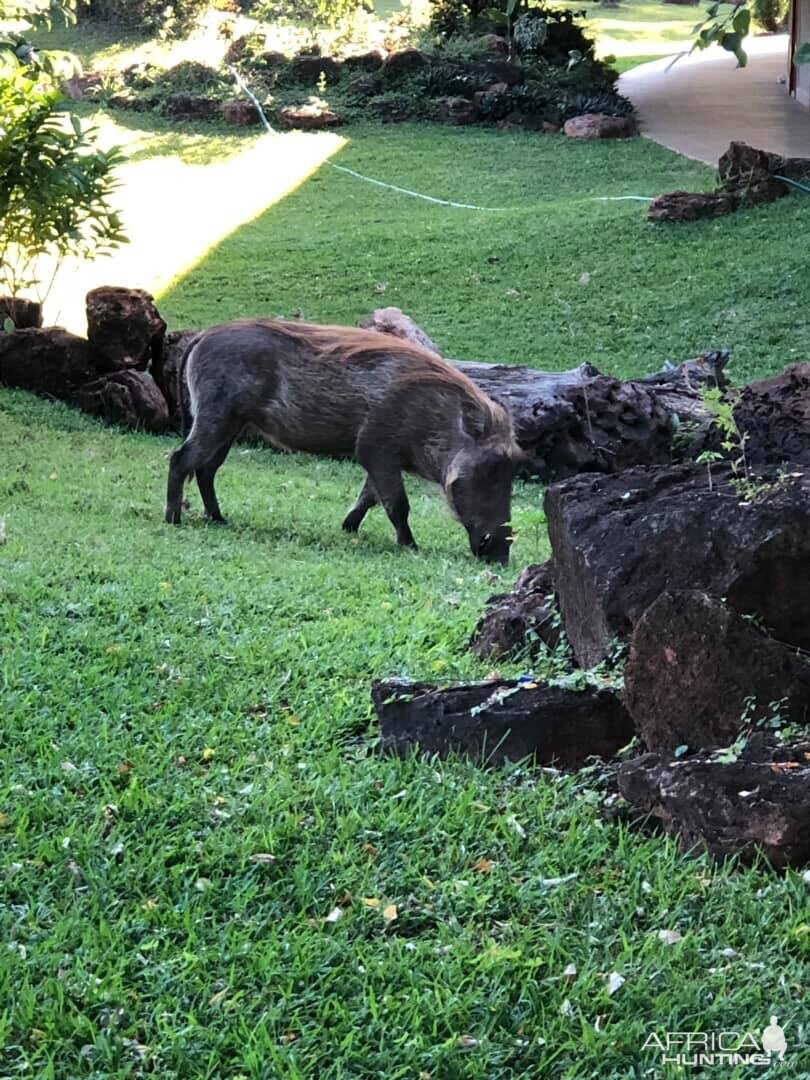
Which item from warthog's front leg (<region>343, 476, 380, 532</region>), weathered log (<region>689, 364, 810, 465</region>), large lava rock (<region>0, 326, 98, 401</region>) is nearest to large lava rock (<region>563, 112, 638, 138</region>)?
large lava rock (<region>0, 326, 98, 401</region>)

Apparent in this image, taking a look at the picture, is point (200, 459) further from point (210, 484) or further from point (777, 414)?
point (777, 414)

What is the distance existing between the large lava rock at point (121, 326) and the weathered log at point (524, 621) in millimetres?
6196

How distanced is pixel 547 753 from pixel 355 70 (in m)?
24.5

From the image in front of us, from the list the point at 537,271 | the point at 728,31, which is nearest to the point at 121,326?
the point at 537,271

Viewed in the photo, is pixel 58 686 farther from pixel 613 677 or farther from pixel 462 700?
pixel 613 677

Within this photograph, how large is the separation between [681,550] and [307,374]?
392cm

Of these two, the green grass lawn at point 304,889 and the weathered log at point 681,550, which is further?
the weathered log at point 681,550

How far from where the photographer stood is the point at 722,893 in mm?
2975

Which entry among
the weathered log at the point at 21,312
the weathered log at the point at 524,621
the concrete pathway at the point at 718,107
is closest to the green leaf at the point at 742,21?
the weathered log at the point at 524,621

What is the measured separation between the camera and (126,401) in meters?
10.1

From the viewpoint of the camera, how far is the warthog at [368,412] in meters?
7.15

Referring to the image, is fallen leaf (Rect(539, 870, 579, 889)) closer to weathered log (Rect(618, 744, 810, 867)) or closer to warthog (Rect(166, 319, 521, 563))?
weathered log (Rect(618, 744, 810, 867))

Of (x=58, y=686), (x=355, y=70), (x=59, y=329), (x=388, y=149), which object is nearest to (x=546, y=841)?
(x=58, y=686)

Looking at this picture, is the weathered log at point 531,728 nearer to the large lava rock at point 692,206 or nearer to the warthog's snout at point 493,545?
the warthog's snout at point 493,545
